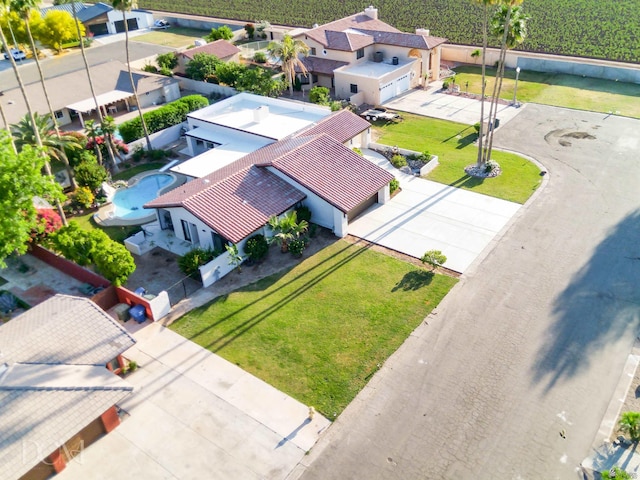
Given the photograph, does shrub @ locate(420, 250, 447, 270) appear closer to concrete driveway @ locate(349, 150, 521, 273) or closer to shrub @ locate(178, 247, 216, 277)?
concrete driveway @ locate(349, 150, 521, 273)

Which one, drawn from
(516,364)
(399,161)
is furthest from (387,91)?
(516,364)

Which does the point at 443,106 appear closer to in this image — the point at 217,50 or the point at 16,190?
the point at 217,50

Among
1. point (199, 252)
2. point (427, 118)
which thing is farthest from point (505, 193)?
point (199, 252)

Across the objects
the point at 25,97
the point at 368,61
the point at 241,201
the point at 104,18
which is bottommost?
the point at 241,201

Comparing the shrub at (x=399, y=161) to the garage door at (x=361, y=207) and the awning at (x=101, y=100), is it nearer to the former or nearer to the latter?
the garage door at (x=361, y=207)

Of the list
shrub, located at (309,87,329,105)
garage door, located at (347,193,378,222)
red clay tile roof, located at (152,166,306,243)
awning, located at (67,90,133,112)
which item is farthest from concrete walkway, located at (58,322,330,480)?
awning, located at (67,90,133,112)

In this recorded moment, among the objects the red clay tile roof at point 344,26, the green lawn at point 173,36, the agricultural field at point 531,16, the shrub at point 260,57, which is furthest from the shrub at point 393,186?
the green lawn at point 173,36

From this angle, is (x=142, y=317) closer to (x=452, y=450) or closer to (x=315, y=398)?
(x=315, y=398)
